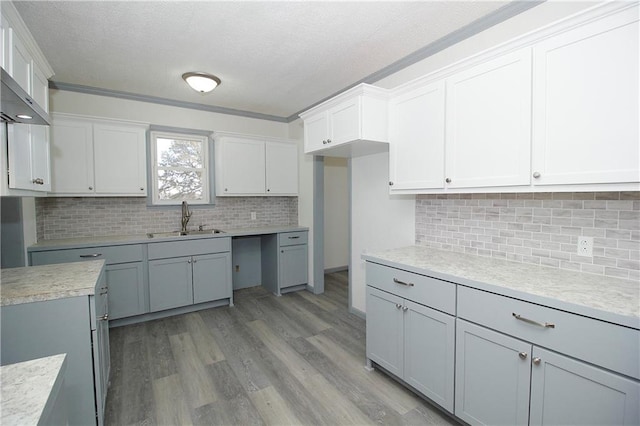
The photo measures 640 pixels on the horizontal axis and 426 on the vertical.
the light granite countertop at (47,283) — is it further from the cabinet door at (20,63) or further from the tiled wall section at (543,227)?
the tiled wall section at (543,227)

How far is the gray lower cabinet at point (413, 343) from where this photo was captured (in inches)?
72.7

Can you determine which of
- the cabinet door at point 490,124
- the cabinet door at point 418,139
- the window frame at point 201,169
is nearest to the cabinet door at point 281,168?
the window frame at point 201,169

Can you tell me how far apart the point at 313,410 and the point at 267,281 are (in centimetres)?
263

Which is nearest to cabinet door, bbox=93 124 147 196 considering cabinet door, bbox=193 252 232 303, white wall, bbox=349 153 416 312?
cabinet door, bbox=193 252 232 303

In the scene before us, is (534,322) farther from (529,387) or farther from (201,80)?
(201,80)

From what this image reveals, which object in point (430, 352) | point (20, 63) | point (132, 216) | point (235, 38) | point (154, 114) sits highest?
point (235, 38)

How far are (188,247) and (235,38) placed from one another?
227 centimetres

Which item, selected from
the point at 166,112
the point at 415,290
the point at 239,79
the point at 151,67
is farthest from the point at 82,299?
the point at 166,112

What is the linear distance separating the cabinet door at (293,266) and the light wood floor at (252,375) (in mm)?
666

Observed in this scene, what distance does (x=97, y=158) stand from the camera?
3.24 m

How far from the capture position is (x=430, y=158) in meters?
2.26

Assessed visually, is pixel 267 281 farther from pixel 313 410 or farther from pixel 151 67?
pixel 151 67

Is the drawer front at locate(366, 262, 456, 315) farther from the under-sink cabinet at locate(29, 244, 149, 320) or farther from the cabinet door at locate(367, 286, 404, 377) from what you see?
the under-sink cabinet at locate(29, 244, 149, 320)

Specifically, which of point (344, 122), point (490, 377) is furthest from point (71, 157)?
point (490, 377)
